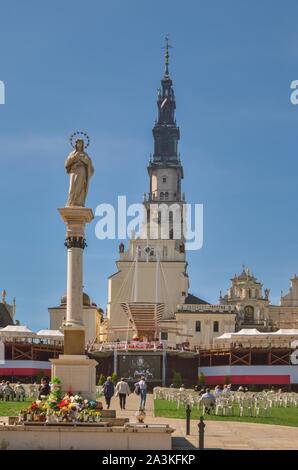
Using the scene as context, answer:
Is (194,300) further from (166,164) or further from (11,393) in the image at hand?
(11,393)

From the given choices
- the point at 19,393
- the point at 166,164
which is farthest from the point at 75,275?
the point at 166,164

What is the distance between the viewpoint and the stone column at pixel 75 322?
34062 millimetres

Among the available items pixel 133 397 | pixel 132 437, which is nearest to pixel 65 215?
pixel 132 437

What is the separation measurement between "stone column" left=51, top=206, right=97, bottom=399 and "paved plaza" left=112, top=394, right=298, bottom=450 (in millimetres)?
3738

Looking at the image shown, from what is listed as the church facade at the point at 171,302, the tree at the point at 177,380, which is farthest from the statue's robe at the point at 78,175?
the church facade at the point at 171,302

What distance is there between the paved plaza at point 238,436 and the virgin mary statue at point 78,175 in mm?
8977

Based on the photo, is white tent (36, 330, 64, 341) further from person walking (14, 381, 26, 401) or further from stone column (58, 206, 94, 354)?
stone column (58, 206, 94, 354)

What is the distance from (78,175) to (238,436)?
39.6 feet

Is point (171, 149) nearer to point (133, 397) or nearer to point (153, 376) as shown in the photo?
point (153, 376)

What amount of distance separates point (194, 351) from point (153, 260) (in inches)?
1020

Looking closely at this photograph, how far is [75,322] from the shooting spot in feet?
114

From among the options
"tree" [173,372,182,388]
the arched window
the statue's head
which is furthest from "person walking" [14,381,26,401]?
the arched window

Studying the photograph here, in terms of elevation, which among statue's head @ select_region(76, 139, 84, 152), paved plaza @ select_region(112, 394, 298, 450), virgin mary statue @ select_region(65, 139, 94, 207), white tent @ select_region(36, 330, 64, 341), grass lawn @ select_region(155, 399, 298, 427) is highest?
statue's head @ select_region(76, 139, 84, 152)

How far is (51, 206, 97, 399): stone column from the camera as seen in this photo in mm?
34062
